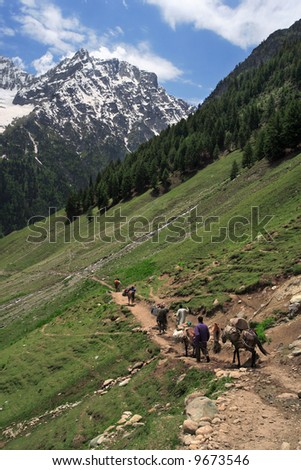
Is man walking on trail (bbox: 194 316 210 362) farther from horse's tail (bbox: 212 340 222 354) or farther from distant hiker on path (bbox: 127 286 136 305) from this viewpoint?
distant hiker on path (bbox: 127 286 136 305)

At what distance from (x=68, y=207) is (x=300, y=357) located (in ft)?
407

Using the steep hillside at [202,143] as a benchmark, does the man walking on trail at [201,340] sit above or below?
below

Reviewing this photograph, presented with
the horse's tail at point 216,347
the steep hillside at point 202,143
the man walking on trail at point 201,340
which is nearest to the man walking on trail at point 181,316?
the horse's tail at point 216,347

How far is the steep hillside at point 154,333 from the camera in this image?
1446cm

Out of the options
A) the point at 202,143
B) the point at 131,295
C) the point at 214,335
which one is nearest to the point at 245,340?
the point at 214,335

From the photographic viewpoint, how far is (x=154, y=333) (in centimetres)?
2642

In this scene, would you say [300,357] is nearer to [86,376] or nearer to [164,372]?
[164,372]

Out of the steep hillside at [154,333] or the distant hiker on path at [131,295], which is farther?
the distant hiker on path at [131,295]

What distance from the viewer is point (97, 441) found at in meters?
14.9

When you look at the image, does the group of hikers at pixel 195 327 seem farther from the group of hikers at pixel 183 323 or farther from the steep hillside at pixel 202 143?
the steep hillside at pixel 202 143

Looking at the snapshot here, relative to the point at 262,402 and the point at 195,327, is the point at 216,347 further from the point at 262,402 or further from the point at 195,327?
the point at 262,402

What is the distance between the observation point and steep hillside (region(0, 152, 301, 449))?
14461mm

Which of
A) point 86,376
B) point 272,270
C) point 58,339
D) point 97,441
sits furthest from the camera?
point 58,339

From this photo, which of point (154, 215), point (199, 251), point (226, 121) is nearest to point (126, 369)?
point (199, 251)
